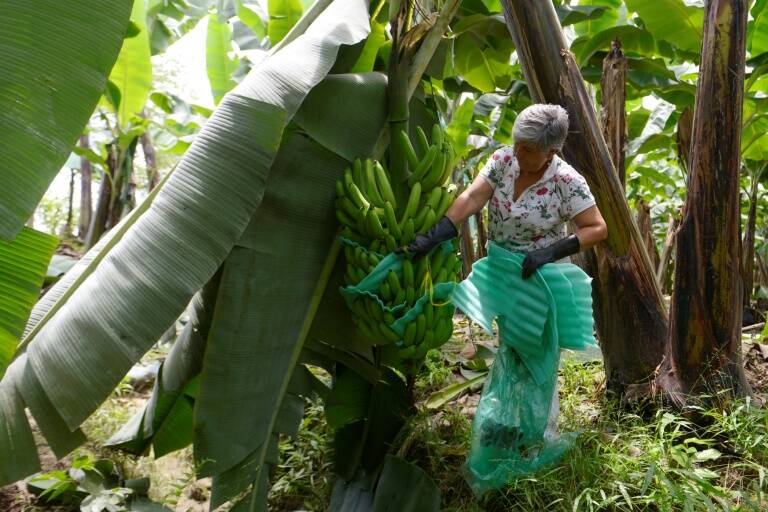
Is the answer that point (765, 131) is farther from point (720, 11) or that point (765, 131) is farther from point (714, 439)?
point (714, 439)

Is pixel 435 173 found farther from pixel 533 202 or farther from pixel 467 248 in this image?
pixel 467 248

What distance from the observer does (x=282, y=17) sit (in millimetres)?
4184

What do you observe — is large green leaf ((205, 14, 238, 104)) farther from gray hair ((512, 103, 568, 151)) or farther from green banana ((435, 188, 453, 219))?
gray hair ((512, 103, 568, 151))

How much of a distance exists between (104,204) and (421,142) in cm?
429

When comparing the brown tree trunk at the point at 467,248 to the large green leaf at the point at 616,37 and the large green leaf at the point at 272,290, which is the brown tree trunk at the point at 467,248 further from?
the large green leaf at the point at 272,290

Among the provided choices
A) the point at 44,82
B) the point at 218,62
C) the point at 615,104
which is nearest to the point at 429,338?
the point at 44,82

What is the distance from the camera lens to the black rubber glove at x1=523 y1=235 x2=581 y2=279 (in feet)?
7.79

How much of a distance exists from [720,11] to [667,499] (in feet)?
5.96

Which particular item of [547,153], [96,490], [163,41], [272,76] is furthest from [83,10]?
[163,41]

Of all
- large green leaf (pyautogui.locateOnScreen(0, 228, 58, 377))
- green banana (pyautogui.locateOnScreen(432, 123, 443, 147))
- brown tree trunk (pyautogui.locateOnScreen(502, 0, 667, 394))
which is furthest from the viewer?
brown tree trunk (pyautogui.locateOnScreen(502, 0, 667, 394))

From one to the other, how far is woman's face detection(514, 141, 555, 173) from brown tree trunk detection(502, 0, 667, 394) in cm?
60

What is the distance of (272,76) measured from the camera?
217cm

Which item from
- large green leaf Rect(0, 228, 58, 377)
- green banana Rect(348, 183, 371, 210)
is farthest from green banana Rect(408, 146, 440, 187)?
large green leaf Rect(0, 228, 58, 377)

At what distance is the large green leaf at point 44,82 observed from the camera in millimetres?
1551
